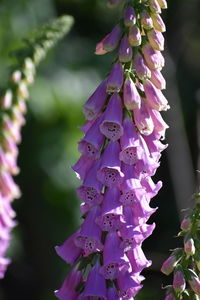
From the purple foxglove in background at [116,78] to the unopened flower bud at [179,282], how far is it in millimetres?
705

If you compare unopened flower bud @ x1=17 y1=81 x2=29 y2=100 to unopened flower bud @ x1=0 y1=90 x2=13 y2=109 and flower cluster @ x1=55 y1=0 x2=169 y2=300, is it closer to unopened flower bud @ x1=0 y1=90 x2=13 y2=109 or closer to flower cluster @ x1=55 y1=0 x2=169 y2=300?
unopened flower bud @ x1=0 y1=90 x2=13 y2=109

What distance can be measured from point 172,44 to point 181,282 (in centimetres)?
671

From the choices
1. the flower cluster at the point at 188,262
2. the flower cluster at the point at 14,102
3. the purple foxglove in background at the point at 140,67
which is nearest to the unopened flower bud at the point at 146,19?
the purple foxglove in background at the point at 140,67

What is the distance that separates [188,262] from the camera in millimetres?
2539

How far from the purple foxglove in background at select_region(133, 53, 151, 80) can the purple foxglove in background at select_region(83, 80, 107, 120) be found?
0.50ft

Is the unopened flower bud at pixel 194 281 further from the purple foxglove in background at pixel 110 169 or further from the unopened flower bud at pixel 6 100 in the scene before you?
the unopened flower bud at pixel 6 100

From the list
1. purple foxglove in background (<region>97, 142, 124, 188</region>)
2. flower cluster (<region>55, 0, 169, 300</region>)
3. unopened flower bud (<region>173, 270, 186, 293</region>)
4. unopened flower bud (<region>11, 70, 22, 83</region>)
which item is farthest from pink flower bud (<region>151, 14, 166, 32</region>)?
unopened flower bud (<region>11, 70, 22, 83</region>)

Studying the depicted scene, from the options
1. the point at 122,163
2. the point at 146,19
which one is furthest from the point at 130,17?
the point at 122,163

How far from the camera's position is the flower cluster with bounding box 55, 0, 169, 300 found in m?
2.60

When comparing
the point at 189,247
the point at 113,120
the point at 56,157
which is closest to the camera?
the point at 189,247

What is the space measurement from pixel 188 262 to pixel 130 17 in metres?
0.90

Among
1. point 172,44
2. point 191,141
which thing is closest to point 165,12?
point 172,44

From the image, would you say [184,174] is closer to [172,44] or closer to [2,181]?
[172,44]

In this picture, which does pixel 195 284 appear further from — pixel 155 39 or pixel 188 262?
pixel 155 39
